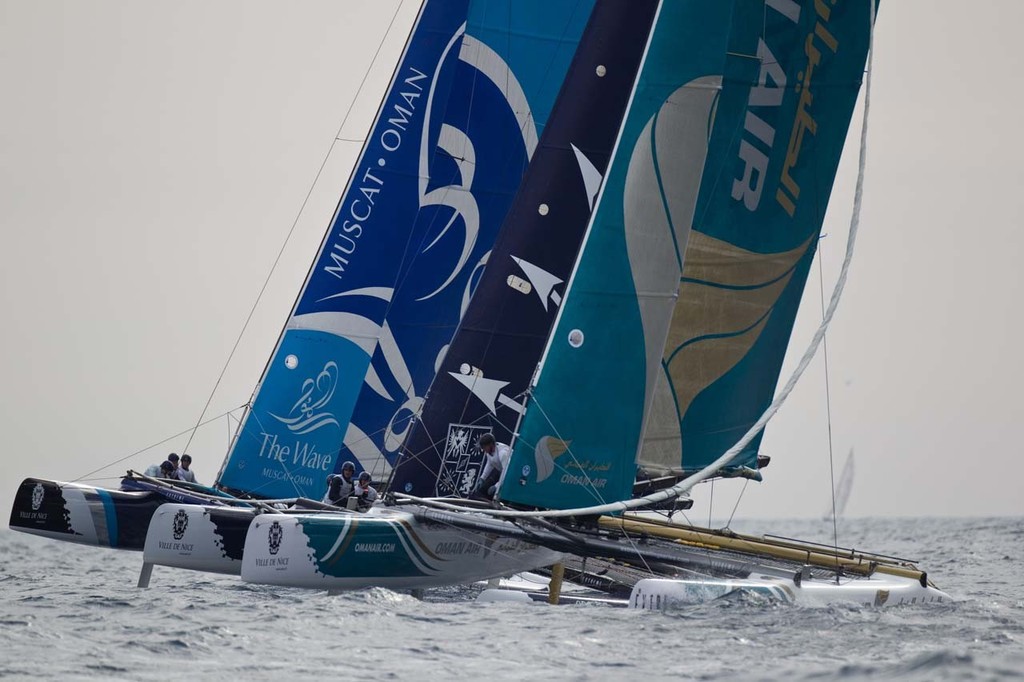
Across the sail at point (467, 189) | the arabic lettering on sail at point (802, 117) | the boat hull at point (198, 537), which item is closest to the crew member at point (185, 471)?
the sail at point (467, 189)

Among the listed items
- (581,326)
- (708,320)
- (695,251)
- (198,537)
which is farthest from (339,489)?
(695,251)

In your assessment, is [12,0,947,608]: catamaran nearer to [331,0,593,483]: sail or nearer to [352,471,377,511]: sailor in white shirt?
[331,0,593,483]: sail

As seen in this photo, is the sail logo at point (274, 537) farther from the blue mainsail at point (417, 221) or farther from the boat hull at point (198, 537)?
the blue mainsail at point (417, 221)

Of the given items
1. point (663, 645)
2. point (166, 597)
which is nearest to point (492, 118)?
point (166, 597)

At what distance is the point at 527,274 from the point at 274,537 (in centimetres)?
381

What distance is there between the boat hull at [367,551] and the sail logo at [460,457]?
1047 mm

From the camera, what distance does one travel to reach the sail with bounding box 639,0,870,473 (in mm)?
16750

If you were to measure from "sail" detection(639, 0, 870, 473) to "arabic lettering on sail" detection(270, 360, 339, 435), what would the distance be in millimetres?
4299

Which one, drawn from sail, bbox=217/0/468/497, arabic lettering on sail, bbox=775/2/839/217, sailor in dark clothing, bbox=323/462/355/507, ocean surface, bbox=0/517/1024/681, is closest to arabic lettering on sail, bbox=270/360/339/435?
sail, bbox=217/0/468/497

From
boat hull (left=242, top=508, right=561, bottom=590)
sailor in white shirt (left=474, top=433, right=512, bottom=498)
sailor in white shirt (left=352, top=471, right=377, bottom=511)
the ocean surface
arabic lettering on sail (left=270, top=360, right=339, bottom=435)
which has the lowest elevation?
the ocean surface

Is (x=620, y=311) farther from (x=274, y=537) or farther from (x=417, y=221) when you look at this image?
(x=417, y=221)

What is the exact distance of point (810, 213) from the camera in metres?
17.7

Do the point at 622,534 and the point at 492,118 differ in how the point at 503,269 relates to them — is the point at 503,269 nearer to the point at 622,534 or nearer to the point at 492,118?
the point at 622,534

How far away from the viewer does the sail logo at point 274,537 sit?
13461 millimetres
